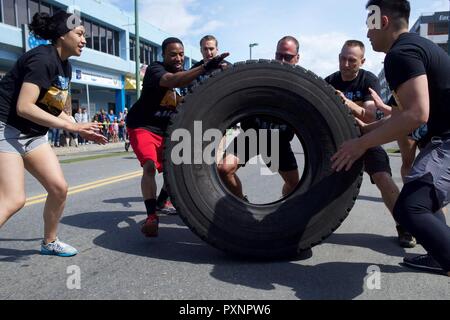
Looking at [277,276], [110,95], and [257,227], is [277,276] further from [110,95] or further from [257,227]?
[110,95]

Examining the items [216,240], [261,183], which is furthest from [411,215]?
[261,183]

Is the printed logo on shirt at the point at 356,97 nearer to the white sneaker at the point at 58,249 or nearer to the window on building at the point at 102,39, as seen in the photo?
the white sneaker at the point at 58,249

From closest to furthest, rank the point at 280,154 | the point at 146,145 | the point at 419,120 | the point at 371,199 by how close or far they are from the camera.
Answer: the point at 419,120, the point at 146,145, the point at 280,154, the point at 371,199

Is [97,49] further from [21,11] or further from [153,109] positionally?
[153,109]

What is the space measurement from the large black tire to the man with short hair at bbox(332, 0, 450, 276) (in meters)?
0.36

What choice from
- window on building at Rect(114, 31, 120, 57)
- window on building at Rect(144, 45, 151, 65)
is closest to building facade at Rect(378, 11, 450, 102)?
window on building at Rect(144, 45, 151, 65)

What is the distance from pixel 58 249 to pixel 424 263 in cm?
264

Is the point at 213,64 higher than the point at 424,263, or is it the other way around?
the point at 213,64

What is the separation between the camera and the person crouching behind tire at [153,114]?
382 cm

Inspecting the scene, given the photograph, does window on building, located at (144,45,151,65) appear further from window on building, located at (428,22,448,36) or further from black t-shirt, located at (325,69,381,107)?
window on building, located at (428,22,448,36)

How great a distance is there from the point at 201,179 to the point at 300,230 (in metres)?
0.79

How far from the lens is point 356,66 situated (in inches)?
157

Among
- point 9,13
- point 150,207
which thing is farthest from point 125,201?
point 9,13

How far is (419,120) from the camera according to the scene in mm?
2203
